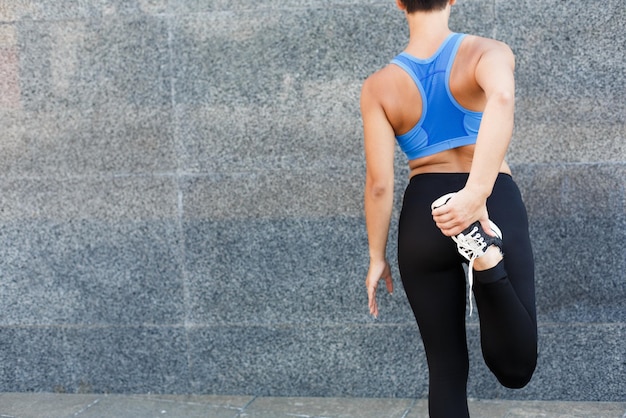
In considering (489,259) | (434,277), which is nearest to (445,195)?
(489,259)

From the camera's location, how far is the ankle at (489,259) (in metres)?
2.81

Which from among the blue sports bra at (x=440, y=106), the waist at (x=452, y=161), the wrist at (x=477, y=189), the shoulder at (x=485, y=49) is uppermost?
the shoulder at (x=485, y=49)

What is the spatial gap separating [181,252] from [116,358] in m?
0.75

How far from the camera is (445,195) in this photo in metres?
2.84

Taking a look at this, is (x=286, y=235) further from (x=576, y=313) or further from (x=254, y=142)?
(x=576, y=313)

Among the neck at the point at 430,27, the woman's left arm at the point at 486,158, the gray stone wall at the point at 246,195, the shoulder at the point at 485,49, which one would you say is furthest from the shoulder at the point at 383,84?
the gray stone wall at the point at 246,195

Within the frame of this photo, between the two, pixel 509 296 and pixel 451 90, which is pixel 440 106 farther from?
pixel 509 296

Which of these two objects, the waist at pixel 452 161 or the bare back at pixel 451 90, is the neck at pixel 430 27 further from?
the waist at pixel 452 161

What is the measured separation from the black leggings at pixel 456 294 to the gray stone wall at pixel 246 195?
1.83 m

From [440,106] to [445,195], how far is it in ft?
1.07

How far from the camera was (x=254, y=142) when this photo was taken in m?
4.97

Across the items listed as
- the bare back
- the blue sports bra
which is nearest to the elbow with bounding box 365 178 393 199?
the bare back

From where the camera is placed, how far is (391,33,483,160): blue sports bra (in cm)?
295

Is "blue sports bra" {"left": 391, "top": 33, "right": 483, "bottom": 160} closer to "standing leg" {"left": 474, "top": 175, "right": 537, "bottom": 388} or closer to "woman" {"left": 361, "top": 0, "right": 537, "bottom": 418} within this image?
"woman" {"left": 361, "top": 0, "right": 537, "bottom": 418}
